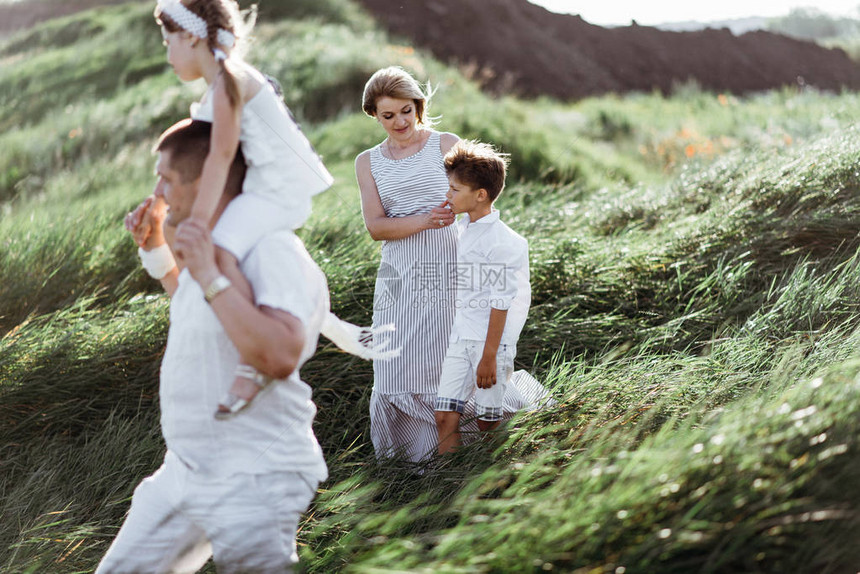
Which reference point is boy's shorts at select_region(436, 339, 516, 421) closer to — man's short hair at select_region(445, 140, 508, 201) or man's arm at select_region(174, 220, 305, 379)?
man's short hair at select_region(445, 140, 508, 201)

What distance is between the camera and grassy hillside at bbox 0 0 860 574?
6.00 ft

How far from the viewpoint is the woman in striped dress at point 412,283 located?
11.3ft

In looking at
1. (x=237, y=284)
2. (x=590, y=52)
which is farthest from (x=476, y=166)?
(x=590, y=52)

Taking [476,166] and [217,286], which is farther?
[476,166]

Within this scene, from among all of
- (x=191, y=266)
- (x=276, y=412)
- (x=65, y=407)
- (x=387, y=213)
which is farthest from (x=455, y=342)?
(x=65, y=407)

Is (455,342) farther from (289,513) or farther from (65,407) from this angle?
(65,407)

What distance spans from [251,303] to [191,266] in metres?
0.16

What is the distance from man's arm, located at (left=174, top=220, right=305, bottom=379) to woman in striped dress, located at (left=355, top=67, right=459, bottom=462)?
175cm

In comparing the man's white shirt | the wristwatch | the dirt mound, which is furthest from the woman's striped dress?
the dirt mound

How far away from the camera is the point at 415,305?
11.3 feet

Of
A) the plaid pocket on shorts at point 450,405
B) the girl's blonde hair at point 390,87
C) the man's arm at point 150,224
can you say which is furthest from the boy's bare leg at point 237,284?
the girl's blonde hair at point 390,87

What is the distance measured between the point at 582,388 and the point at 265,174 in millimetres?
1844

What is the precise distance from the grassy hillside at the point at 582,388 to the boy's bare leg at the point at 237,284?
511mm

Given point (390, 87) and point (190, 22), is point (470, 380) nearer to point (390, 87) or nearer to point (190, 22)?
point (390, 87)
